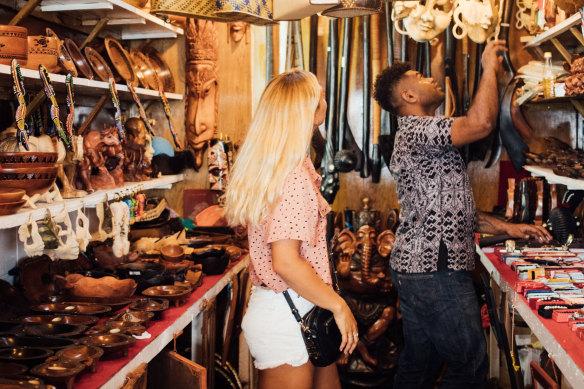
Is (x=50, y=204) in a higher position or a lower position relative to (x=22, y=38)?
lower

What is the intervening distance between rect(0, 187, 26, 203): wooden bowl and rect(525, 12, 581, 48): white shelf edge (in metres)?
2.43

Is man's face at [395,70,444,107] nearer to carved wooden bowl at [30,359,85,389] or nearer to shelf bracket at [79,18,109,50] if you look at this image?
shelf bracket at [79,18,109,50]

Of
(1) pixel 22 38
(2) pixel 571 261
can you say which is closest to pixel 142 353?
(1) pixel 22 38

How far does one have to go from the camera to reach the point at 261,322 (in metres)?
2.05

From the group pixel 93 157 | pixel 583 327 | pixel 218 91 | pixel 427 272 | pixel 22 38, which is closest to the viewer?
pixel 583 327

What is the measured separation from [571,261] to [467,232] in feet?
1.73

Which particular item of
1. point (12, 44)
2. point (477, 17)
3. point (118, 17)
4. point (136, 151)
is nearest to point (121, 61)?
point (118, 17)

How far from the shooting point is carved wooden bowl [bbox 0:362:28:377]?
5.91ft

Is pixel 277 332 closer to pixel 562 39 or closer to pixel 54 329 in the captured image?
pixel 54 329

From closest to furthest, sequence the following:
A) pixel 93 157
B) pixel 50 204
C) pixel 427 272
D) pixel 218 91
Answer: pixel 50 204 < pixel 427 272 < pixel 93 157 < pixel 218 91

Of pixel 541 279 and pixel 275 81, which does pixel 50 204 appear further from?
pixel 541 279

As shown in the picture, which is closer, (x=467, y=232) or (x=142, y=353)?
(x=142, y=353)

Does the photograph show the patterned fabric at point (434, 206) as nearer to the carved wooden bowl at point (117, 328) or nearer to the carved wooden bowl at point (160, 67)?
the carved wooden bowl at point (117, 328)

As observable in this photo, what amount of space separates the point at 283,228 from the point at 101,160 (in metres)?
1.46
